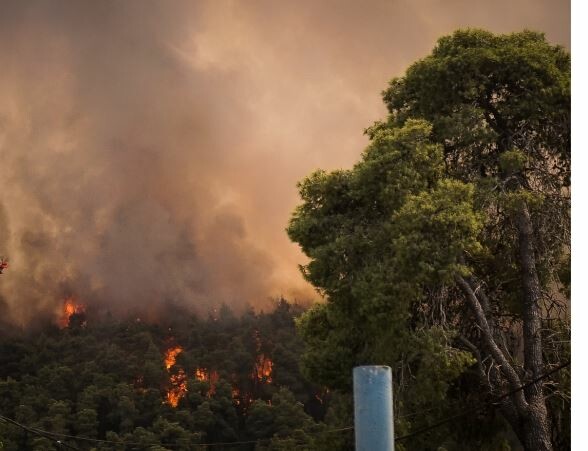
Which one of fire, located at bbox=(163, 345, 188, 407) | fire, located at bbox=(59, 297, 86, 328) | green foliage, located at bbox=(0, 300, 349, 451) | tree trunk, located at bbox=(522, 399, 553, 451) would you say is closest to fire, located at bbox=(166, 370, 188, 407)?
fire, located at bbox=(163, 345, 188, 407)

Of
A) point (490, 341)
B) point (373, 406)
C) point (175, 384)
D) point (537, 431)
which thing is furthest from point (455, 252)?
point (175, 384)

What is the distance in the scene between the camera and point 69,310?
188 feet

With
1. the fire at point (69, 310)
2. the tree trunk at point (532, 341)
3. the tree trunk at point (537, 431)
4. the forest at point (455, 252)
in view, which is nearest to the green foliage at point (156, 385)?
the fire at point (69, 310)

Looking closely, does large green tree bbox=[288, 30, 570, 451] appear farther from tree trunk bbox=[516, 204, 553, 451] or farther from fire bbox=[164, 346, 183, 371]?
fire bbox=[164, 346, 183, 371]

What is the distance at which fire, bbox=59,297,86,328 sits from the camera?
55947 millimetres

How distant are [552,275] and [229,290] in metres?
46.8

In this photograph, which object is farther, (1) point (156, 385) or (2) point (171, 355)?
(2) point (171, 355)

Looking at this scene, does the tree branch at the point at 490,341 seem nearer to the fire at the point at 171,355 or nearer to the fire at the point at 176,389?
the fire at the point at 176,389

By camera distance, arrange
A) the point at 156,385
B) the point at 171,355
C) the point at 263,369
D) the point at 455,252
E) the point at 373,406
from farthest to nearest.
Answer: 1. the point at 171,355
2. the point at 263,369
3. the point at 156,385
4. the point at 455,252
5. the point at 373,406

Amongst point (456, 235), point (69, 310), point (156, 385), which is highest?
point (69, 310)

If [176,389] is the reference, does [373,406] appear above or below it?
below

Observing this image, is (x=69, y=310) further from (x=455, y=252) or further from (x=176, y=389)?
(x=455, y=252)

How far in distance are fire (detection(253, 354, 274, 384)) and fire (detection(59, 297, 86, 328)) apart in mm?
16724

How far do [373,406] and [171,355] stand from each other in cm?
5012
